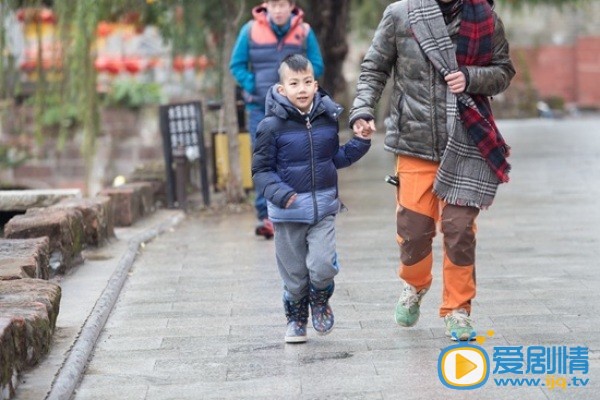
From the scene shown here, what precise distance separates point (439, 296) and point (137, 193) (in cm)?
473

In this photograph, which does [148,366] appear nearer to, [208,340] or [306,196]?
[208,340]

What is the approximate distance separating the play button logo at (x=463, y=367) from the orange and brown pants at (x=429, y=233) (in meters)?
0.38

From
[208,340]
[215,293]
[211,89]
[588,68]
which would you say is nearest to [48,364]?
[208,340]

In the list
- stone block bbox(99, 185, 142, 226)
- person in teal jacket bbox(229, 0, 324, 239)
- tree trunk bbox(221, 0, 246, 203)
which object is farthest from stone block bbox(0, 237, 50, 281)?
tree trunk bbox(221, 0, 246, 203)

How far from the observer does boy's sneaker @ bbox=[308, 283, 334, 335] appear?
7230 mm

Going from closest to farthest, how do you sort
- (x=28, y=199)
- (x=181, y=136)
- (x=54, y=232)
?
(x=54, y=232)
(x=28, y=199)
(x=181, y=136)

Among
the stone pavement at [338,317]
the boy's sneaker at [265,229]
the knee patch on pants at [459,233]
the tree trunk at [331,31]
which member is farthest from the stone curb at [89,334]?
the tree trunk at [331,31]

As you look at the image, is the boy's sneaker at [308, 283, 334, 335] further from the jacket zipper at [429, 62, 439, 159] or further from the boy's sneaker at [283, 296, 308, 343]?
the jacket zipper at [429, 62, 439, 159]

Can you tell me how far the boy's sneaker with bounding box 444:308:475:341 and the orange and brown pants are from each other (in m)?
0.04

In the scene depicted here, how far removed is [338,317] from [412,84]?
4.69 feet

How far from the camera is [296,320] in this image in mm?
7223

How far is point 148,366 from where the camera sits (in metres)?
6.84

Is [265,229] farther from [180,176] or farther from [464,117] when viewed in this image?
[464,117]

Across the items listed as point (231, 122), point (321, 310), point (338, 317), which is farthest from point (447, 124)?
point (231, 122)
